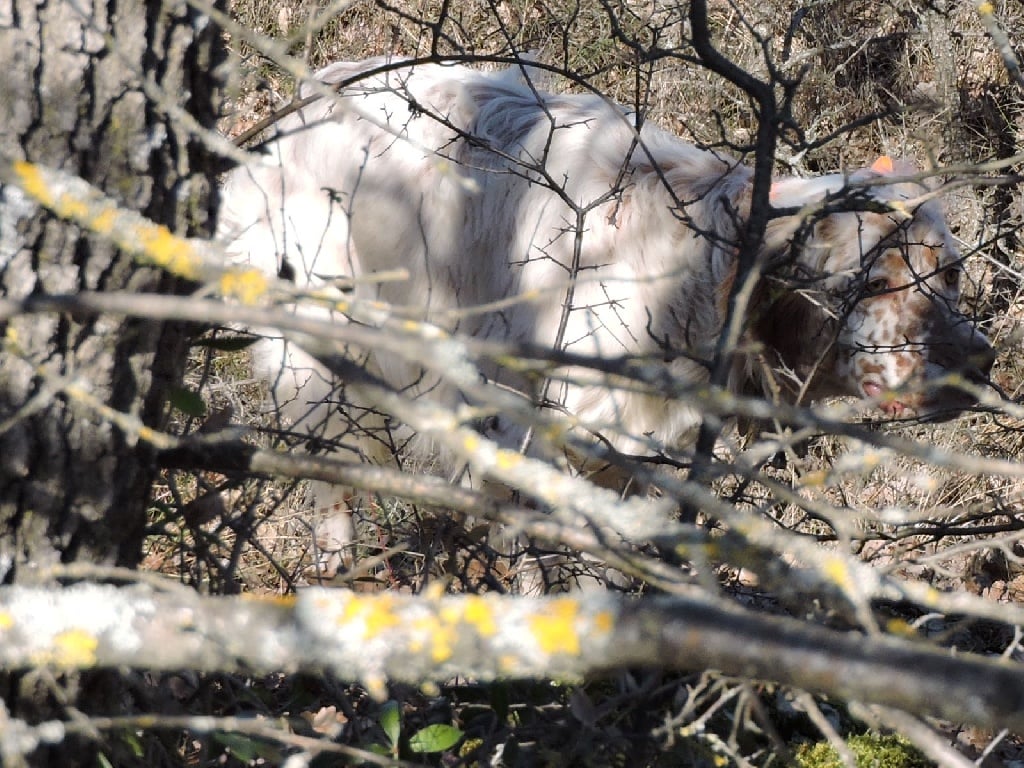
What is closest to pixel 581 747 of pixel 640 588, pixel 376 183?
pixel 640 588

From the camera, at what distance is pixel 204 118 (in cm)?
166

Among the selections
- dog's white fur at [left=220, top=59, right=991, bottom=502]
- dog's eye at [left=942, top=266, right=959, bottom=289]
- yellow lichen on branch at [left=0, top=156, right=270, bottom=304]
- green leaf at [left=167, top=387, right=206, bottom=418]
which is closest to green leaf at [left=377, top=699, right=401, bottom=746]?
green leaf at [left=167, top=387, right=206, bottom=418]

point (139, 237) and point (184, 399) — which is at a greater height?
point (139, 237)

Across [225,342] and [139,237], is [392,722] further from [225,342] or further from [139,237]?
[139,237]

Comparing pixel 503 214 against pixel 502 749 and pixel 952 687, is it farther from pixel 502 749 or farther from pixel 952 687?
pixel 952 687

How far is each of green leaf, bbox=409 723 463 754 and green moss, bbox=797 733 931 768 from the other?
1121 mm

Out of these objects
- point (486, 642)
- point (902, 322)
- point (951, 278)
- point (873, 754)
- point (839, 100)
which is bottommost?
point (873, 754)

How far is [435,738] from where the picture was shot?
1970 millimetres

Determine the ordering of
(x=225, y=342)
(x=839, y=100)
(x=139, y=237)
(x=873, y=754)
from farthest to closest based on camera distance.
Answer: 1. (x=839, y=100)
2. (x=873, y=754)
3. (x=225, y=342)
4. (x=139, y=237)

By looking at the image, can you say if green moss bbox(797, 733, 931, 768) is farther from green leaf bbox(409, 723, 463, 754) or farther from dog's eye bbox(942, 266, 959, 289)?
dog's eye bbox(942, 266, 959, 289)

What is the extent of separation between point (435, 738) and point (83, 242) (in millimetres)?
1019

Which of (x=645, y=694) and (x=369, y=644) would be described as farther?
(x=645, y=694)

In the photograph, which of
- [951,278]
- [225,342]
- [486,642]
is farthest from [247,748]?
[951,278]

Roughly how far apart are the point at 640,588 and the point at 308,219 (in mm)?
2322
